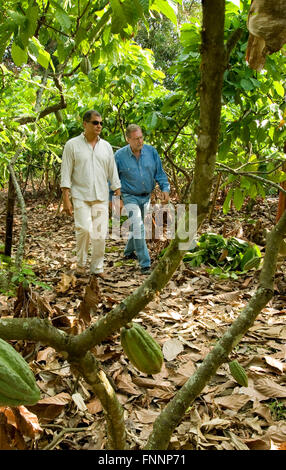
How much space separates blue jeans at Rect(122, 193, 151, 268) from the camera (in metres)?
3.72

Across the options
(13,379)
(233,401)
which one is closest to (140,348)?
(13,379)

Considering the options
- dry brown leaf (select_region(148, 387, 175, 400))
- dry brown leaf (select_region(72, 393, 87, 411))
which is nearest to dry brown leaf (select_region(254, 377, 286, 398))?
dry brown leaf (select_region(148, 387, 175, 400))

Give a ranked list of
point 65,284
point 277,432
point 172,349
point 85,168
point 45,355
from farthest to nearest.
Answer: point 85,168
point 65,284
point 172,349
point 45,355
point 277,432

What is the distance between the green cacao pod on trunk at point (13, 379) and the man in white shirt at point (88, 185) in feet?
9.88

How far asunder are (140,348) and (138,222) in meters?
3.02

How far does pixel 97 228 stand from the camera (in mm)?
3674

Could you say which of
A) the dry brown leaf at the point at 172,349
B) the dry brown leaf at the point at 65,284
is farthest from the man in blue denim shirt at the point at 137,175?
the dry brown leaf at the point at 172,349

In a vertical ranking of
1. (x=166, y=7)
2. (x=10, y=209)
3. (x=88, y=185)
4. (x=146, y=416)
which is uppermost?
(x=166, y=7)

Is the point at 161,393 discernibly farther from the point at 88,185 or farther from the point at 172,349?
the point at 88,185

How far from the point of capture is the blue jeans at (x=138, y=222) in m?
3.72

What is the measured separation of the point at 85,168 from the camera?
11.7ft

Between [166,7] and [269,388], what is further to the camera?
[269,388]
